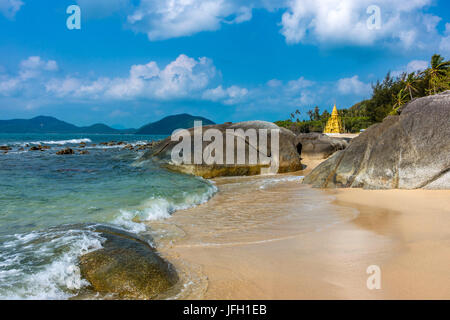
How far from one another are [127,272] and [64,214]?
3.63 metres

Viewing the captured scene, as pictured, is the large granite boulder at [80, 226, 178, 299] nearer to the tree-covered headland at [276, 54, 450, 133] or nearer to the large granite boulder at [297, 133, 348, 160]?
the large granite boulder at [297, 133, 348, 160]

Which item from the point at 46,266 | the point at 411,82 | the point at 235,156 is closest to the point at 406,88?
the point at 411,82

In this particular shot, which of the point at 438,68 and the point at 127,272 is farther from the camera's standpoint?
the point at 438,68

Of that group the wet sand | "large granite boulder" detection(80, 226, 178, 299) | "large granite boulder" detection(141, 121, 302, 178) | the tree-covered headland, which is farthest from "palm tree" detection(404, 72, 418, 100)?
"large granite boulder" detection(80, 226, 178, 299)

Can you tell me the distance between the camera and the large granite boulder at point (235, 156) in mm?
12336

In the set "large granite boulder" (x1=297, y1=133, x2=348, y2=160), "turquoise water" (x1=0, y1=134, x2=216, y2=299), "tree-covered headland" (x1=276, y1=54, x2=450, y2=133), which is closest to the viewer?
"turquoise water" (x1=0, y1=134, x2=216, y2=299)

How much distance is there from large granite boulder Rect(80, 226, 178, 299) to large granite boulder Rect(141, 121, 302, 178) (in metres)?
8.65

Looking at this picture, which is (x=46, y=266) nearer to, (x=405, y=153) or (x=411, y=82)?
(x=405, y=153)

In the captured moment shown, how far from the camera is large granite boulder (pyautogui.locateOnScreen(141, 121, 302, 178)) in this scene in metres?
12.3

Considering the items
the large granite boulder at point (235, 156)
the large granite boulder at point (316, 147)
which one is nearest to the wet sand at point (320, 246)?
the large granite boulder at point (235, 156)

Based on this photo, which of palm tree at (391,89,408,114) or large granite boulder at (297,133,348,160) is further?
palm tree at (391,89,408,114)

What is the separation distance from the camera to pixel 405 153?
7.70m
